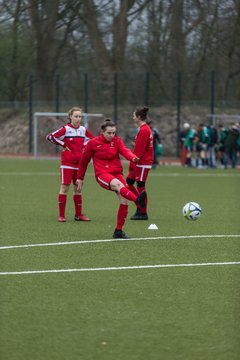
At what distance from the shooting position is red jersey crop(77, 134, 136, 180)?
12.5 meters

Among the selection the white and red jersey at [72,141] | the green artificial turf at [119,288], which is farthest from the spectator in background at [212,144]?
the white and red jersey at [72,141]

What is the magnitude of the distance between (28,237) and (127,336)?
5790 millimetres

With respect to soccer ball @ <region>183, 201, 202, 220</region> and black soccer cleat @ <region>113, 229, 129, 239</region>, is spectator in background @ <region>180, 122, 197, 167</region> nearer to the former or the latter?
soccer ball @ <region>183, 201, 202, 220</region>

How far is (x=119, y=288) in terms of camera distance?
852 cm

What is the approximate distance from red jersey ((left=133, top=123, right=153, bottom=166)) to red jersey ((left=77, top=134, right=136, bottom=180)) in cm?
175

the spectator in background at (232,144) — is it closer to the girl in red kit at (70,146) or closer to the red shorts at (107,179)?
the girl in red kit at (70,146)

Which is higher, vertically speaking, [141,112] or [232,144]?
[141,112]

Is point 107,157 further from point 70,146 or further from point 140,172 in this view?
point 140,172

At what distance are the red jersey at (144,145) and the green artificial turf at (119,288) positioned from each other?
96cm

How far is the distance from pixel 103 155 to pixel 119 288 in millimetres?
4216

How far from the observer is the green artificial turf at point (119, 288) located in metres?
6.55

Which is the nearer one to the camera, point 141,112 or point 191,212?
point 191,212

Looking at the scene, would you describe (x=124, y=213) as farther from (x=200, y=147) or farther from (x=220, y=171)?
(x=200, y=147)

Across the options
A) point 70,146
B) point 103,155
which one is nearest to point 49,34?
point 70,146
